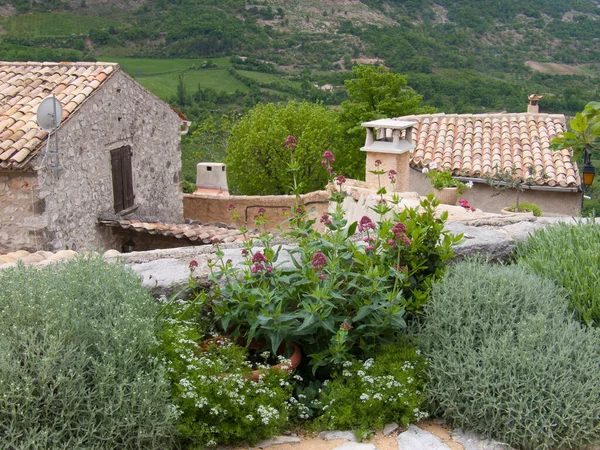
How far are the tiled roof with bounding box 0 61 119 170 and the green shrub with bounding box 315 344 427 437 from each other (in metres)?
6.81

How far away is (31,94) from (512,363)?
29.9ft

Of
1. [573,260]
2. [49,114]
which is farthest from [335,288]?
[49,114]

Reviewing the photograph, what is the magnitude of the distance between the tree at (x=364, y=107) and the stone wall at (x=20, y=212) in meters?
15.1

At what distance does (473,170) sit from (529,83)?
106ft

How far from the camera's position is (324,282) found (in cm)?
326

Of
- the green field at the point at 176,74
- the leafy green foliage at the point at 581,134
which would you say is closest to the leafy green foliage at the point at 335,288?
the leafy green foliage at the point at 581,134

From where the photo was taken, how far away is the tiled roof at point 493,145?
14094mm

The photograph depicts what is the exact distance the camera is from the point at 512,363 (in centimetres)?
288

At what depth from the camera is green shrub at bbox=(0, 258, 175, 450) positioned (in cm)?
233

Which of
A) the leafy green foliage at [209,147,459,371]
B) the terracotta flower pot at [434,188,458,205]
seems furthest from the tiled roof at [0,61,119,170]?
the leafy green foliage at [209,147,459,371]

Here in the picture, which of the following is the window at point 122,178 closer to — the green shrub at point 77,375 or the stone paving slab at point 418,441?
the green shrub at point 77,375

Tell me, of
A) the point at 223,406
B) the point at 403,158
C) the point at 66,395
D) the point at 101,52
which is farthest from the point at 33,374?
the point at 101,52

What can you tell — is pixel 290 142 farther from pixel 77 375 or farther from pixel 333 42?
pixel 333 42

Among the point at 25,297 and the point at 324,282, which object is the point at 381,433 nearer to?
the point at 324,282
